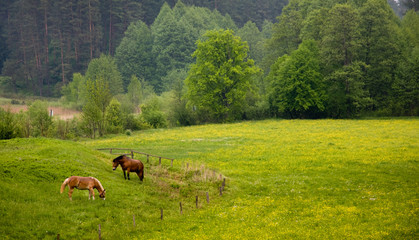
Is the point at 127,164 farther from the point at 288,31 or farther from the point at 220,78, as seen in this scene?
the point at 288,31

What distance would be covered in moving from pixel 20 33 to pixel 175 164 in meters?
139

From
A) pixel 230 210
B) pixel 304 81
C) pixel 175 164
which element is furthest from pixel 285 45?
pixel 230 210

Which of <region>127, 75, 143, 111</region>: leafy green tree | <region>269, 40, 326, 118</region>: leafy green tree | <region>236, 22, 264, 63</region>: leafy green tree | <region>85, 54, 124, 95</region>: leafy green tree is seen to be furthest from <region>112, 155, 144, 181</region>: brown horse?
<region>236, 22, 264, 63</region>: leafy green tree

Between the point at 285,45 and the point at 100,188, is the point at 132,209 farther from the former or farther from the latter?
the point at 285,45

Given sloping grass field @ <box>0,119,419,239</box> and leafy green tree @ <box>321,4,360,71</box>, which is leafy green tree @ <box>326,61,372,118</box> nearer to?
leafy green tree @ <box>321,4,360,71</box>

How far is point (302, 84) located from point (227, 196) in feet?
171

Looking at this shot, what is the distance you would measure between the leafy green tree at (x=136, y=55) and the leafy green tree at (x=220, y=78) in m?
61.4

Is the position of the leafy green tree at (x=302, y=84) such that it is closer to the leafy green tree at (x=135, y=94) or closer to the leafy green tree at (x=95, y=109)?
the leafy green tree at (x=95, y=109)

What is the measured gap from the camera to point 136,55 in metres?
137

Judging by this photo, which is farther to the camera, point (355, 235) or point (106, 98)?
point (106, 98)

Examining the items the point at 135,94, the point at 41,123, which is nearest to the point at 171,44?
the point at 135,94

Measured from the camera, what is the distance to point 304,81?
72438 mm

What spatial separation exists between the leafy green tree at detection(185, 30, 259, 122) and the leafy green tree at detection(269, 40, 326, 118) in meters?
6.87

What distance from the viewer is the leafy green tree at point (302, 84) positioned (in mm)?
72750
